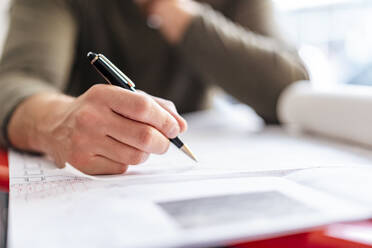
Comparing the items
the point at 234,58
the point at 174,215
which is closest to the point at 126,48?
the point at 234,58

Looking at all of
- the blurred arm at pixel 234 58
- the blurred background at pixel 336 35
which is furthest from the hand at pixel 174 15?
the blurred background at pixel 336 35

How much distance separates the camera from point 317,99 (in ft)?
2.14

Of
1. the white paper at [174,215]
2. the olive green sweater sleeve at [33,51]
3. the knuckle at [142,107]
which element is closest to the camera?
the white paper at [174,215]

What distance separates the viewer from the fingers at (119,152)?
38 centimetres

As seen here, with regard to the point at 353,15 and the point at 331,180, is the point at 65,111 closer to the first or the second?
the point at 331,180

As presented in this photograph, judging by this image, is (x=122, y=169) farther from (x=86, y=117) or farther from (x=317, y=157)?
(x=317, y=157)

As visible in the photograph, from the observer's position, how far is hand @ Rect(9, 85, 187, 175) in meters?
0.37

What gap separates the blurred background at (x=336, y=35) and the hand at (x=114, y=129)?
5.09ft

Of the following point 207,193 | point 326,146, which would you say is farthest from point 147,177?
point 326,146

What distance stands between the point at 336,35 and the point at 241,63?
147 cm

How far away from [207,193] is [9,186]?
183 mm

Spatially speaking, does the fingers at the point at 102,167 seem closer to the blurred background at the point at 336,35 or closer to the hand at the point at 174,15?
the hand at the point at 174,15

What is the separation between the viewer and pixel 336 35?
2.04 m

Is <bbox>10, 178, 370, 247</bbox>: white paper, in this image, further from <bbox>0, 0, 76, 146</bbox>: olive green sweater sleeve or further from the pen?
<bbox>0, 0, 76, 146</bbox>: olive green sweater sleeve
